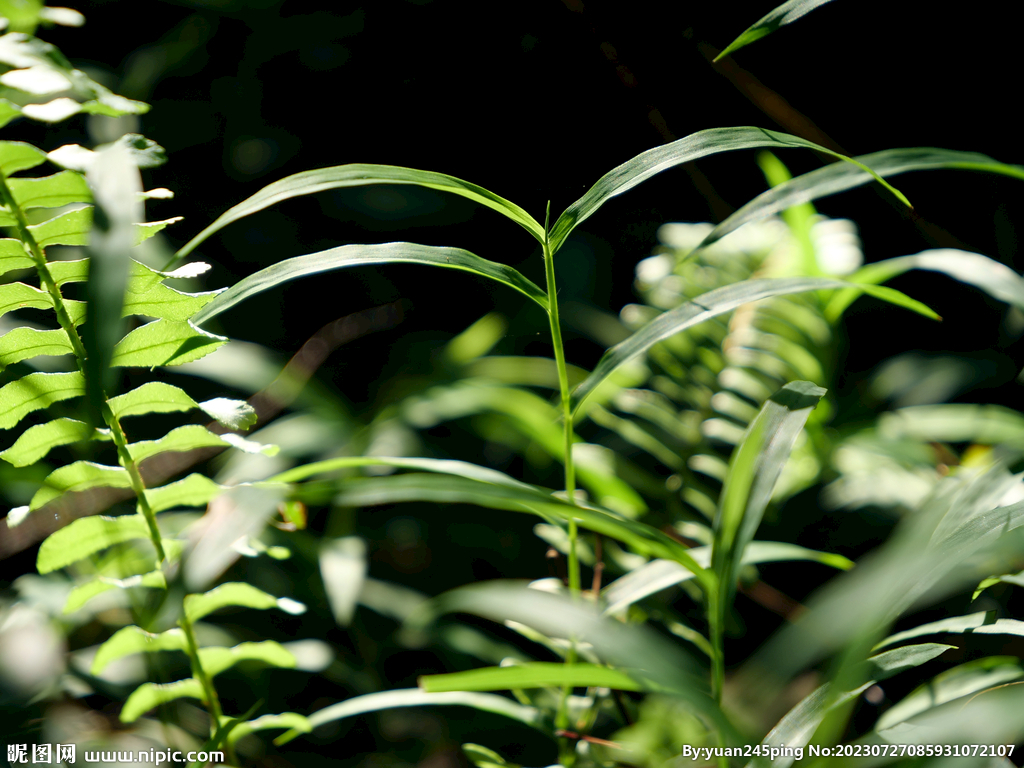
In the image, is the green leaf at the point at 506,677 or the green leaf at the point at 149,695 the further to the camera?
the green leaf at the point at 149,695

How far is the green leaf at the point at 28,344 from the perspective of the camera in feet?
0.90

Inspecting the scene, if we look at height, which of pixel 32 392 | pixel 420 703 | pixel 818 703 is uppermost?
pixel 32 392

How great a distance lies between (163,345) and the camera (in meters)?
0.28

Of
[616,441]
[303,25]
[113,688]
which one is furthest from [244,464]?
[303,25]

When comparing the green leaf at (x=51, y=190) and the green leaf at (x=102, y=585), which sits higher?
the green leaf at (x=51, y=190)

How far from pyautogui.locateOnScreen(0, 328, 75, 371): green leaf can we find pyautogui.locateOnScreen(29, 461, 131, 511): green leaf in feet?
0.18

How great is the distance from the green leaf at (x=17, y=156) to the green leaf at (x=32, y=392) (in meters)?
0.10

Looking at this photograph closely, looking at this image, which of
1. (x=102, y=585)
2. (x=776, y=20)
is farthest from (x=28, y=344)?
(x=776, y=20)

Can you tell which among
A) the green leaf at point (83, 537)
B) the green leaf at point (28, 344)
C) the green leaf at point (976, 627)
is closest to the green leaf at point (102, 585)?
the green leaf at point (83, 537)

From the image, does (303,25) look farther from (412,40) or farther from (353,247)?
(353,247)

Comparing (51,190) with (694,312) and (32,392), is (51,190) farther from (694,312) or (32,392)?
(694,312)

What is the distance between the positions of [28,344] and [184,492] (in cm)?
10

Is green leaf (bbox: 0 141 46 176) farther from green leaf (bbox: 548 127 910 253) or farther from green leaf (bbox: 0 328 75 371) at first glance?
green leaf (bbox: 548 127 910 253)

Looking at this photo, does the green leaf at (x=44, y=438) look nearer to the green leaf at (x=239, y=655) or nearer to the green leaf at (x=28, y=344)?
the green leaf at (x=28, y=344)
